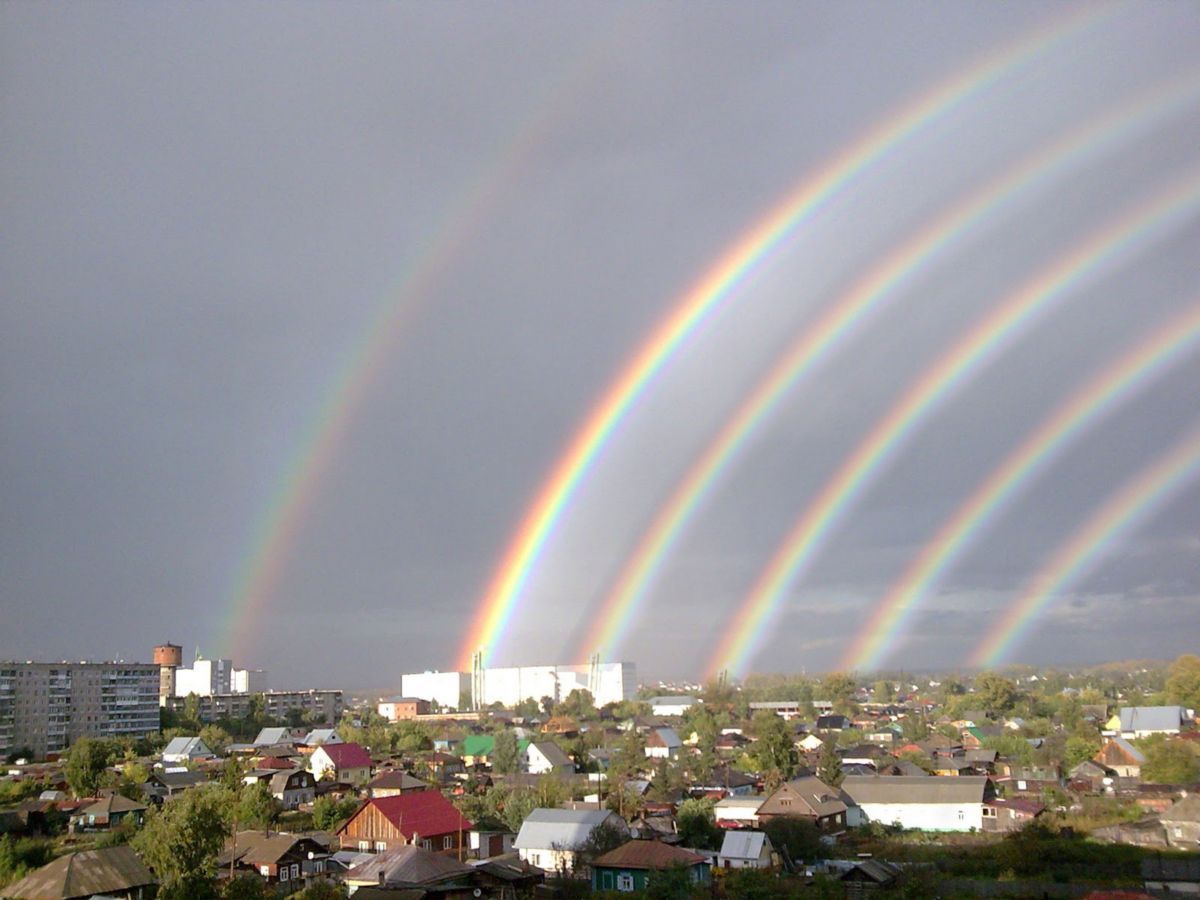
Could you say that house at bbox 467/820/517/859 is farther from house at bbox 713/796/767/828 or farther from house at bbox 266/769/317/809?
house at bbox 266/769/317/809

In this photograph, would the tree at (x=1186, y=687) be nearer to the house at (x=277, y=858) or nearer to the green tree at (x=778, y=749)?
the green tree at (x=778, y=749)

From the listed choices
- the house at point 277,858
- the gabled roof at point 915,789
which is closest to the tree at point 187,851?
the house at point 277,858

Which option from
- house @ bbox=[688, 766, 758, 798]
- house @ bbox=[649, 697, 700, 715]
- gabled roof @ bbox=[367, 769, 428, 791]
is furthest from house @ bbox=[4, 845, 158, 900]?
house @ bbox=[649, 697, 700, 715]

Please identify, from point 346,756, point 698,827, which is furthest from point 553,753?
point 698,827

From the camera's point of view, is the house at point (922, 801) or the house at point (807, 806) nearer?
the house at point (807, 806)

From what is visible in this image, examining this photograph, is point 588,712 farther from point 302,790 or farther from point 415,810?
point 415,810

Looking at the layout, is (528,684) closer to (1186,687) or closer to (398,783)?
(1186,687)
